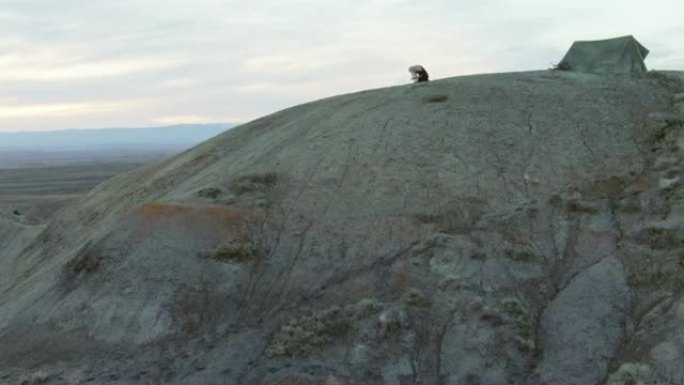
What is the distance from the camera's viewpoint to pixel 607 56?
84.5ft

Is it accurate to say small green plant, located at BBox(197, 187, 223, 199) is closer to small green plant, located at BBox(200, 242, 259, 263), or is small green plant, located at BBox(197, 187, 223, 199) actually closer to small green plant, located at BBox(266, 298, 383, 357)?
small green plant, located at BBox(200, 242, 259, 263)

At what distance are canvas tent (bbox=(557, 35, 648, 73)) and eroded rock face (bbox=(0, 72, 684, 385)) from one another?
101 inches

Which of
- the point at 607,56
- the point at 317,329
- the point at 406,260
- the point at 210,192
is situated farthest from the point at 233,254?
the point at 607,56

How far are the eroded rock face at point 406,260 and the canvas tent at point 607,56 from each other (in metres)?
2.57

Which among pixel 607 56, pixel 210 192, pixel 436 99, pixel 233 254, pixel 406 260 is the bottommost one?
pixel 406 260

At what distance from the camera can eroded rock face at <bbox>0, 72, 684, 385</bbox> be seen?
14.0m

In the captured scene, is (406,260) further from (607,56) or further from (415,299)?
(607,56)

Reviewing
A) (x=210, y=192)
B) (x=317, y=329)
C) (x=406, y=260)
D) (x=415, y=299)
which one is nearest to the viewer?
(x=317, y=329)

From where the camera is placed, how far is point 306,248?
17.5 metres

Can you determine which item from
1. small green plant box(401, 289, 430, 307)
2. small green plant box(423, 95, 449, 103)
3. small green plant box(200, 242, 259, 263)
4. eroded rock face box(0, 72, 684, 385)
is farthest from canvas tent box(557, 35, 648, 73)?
small green plant box(200, 242, 259, 263)

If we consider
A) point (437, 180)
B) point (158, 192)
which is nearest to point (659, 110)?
point (437, 180)

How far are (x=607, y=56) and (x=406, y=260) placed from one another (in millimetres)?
14099

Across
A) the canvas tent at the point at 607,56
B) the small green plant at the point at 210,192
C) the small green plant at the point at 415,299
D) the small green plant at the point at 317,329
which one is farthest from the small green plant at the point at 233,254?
the canvas tent at the point at 607,56

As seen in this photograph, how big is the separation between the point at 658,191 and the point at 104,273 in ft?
45.5
